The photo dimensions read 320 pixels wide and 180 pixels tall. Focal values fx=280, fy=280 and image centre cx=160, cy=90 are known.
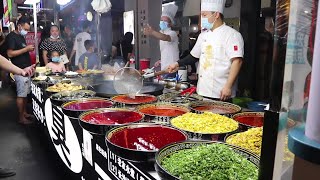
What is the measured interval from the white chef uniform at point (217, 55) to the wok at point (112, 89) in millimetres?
589

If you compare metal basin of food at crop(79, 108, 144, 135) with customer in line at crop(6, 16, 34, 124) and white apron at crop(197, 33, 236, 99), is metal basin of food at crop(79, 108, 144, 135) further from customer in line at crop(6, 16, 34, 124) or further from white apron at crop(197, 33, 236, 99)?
customer in line at crop(6, 16, 34, 124)

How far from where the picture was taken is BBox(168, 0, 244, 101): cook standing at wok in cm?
314

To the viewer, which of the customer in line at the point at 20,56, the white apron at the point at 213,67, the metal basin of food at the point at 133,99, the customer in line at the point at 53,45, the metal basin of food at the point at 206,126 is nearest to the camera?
the metal basin of food at the point at 206,126

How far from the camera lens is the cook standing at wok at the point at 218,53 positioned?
3137mm

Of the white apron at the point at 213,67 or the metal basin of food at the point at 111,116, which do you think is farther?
the white apron at the point at 213,67

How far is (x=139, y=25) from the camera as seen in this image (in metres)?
7.60

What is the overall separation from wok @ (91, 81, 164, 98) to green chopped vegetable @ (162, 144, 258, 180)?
5.57 feet

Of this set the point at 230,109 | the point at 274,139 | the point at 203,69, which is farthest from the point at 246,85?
the point at 274,139

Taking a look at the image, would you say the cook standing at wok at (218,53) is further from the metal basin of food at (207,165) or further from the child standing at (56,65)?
the child standing at (56,65)

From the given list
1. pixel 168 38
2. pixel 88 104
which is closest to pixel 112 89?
pixel 88 104

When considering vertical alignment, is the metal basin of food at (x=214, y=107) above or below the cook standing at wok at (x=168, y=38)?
below

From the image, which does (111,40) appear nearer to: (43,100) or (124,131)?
(43,100)

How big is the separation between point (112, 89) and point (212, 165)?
2.26m

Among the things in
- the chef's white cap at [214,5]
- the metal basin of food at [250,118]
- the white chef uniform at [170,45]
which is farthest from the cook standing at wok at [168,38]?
the metal basin of food at [250,118]
